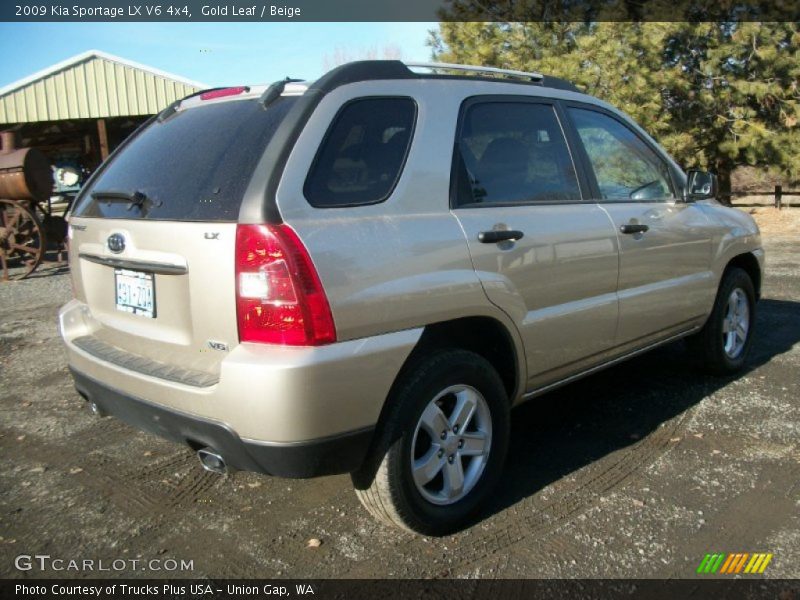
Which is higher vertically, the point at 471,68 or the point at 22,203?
the point at 471,68

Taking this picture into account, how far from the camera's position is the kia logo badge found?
2.78 meters

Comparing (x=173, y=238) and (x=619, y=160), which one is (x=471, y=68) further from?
(x=173, y=238)

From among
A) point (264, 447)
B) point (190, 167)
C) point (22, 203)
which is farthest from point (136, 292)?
point (22, 203)

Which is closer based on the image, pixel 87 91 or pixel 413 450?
pixel 413 450

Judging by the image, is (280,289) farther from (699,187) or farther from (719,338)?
(719,338)

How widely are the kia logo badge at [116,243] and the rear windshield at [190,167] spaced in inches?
3.5

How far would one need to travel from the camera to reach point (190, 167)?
276 cm

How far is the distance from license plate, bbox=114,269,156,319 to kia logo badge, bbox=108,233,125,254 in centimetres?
9

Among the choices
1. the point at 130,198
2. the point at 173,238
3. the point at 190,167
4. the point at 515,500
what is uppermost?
the point at 190,167

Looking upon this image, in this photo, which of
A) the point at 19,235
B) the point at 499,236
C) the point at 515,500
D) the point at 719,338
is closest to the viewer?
the point at 499,236

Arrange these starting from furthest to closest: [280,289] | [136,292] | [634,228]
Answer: [634,228] → [136,292] → [280,289]

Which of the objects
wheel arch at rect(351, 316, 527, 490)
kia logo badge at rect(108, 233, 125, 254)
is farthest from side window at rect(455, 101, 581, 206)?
kia logo badge at rect(108, 233, 125, 254)

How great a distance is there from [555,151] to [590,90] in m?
9.61

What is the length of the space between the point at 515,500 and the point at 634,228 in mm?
1592
